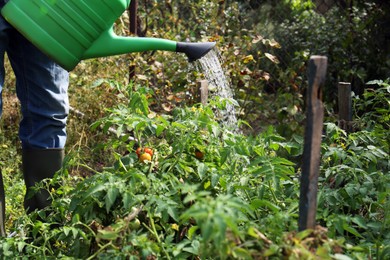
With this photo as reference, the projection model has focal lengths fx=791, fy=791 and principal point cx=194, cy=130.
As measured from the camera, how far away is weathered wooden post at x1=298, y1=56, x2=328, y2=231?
1.64m

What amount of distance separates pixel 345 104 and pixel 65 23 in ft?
3.61

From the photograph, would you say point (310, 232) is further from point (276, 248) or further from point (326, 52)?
point (326, 52)

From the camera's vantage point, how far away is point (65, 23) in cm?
251

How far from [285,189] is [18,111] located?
215 centimetres

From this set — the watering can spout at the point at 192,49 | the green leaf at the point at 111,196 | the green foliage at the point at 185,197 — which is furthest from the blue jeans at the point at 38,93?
the green leaf at the point at 111,196

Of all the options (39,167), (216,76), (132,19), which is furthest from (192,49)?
(132,19)

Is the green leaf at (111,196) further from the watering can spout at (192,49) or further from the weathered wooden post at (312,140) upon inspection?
the watering can spout at (192,49)

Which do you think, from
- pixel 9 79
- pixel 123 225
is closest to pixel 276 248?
pixel 123 225

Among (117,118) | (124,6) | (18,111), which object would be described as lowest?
(18,111)

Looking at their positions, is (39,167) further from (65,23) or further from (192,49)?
(192,49)

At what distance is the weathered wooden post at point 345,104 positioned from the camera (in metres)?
2.95

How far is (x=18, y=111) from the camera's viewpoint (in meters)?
4.18

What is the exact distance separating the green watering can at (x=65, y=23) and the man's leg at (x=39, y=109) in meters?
0.21

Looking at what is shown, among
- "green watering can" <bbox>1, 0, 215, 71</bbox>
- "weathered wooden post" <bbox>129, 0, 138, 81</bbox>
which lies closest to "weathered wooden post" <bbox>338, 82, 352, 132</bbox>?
"green watering can" <bbox>1, 0, 215, 71</bbox>
